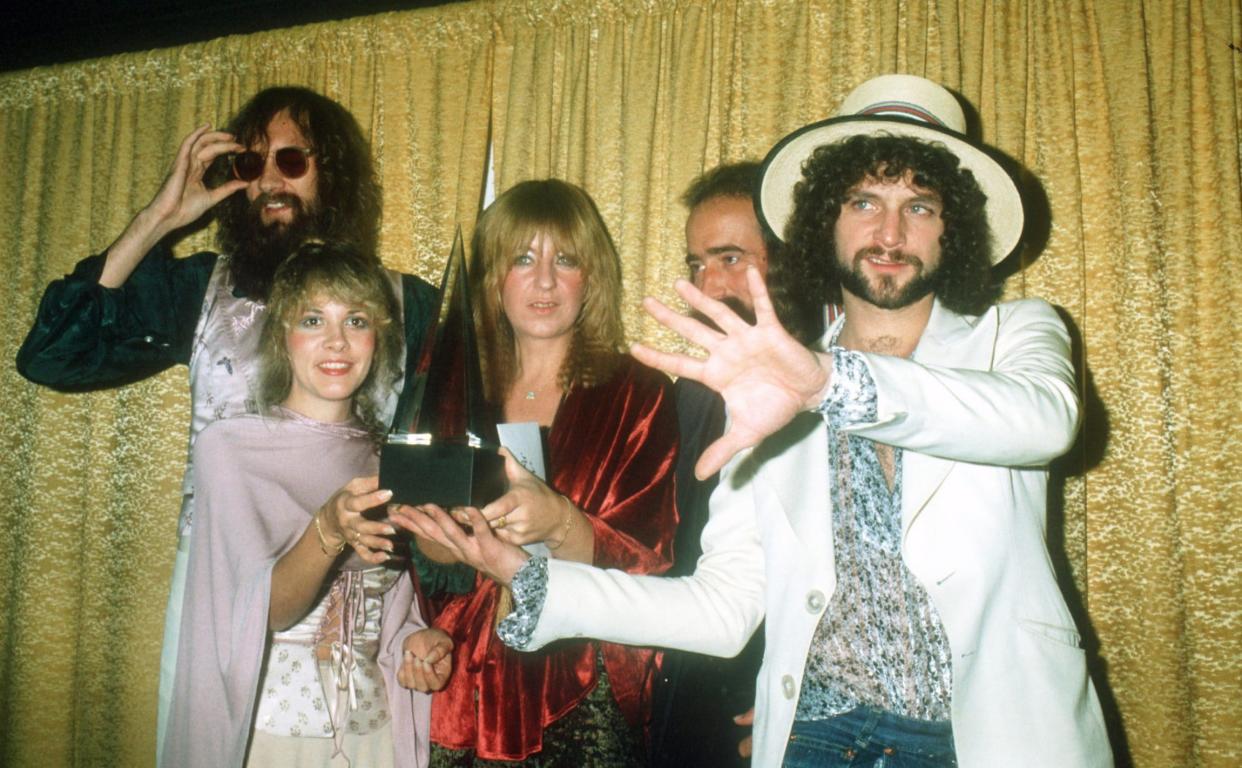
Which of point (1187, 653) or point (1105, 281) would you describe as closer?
point (1187, 653)

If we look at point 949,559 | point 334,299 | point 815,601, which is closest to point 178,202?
point 334,299

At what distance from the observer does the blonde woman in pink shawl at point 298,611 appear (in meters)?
1.84

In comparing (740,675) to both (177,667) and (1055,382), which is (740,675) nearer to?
(1055,382)

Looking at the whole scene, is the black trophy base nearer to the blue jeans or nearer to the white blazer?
the white blazer

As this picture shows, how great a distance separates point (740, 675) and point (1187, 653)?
1.50m

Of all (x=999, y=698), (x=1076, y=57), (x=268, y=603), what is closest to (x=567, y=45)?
(x=1076, y=57)

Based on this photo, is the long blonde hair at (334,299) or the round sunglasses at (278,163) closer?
the long blonde hair at (334,299)

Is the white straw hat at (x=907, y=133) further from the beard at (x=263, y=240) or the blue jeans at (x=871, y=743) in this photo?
the beard at (x=263, y=240)

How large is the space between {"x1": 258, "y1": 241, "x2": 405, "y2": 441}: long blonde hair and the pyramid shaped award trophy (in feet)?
1.89

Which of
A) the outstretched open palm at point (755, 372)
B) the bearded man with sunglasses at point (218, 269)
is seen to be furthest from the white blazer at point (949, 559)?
the bearded man with sunglasses at point (218, 269)

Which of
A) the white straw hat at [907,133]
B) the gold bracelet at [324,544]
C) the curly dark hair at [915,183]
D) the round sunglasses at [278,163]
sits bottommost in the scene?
the gold bracelet at [324,544]

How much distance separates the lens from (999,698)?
132 centimetres

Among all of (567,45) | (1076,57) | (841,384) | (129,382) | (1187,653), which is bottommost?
(1187,653)

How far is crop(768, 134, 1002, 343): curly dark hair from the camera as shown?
1.89 metres
